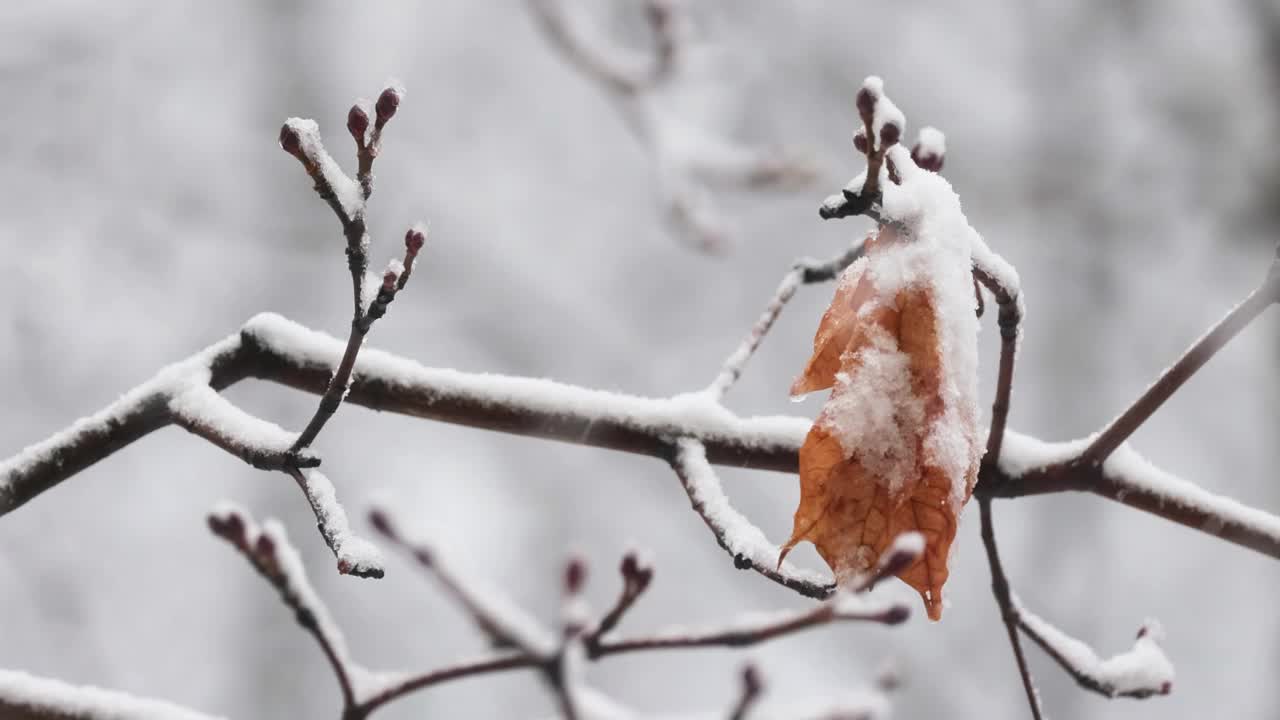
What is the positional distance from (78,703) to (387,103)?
2.45 ft

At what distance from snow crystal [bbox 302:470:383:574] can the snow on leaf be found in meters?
0.43

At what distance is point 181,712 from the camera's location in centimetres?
115

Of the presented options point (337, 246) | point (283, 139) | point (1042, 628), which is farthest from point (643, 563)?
point (337, 246)

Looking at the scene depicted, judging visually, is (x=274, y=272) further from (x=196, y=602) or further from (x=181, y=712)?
(x=181, y=712)

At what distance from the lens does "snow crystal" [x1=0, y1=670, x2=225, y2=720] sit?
114 cm

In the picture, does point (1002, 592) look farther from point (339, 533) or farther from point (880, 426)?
point (339, 533)

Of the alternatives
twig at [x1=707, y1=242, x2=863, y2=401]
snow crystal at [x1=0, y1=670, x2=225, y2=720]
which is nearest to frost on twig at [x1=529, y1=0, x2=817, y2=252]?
twig at [x1=707, y1=242, x2=863, y2=401]

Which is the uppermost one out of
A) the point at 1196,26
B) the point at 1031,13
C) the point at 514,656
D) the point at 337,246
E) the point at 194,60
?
the point at 1031,13

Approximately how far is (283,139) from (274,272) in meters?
8.65

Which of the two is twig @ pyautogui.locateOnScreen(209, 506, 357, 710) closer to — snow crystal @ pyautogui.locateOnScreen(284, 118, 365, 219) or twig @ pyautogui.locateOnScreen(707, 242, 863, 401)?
snow crystal @ pyautogui.locateOnScreen(284, 118, 365, 219)

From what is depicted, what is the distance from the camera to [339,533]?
1040 millimetres

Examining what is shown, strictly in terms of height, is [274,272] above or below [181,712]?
above

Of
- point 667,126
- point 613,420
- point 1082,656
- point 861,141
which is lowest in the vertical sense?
point 1082,656

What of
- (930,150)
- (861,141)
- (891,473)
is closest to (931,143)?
(930,150)
